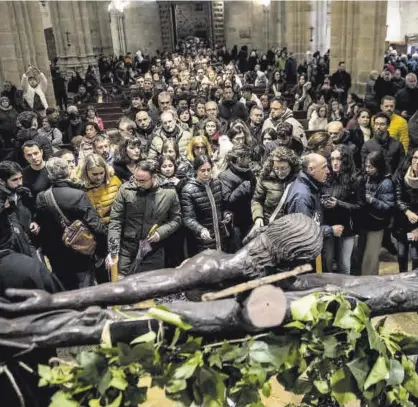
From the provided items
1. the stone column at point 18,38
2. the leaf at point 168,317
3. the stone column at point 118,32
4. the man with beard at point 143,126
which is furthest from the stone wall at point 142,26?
the leaf at point 168,317

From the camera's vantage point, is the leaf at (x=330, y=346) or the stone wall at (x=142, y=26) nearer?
the leaf at (x=330, y=346)

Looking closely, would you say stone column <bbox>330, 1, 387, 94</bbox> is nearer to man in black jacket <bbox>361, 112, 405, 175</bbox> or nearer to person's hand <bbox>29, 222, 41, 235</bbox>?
man in black jacket <bbox>361, 112, 405, 175</bbox>

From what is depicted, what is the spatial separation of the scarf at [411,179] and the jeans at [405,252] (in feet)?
1.92

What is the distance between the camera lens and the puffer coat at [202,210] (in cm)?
451

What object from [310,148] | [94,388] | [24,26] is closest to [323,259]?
[310,148]

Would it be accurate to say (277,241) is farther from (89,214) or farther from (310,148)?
(310,148)

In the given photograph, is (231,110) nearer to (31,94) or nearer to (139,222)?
(139,222)

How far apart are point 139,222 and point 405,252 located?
2738 mm

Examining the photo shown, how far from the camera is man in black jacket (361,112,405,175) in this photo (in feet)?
19.3

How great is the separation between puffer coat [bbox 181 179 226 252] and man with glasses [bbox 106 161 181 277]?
0.53ft

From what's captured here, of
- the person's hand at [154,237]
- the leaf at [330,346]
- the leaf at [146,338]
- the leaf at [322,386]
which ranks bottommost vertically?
the person's hand at [154,237]

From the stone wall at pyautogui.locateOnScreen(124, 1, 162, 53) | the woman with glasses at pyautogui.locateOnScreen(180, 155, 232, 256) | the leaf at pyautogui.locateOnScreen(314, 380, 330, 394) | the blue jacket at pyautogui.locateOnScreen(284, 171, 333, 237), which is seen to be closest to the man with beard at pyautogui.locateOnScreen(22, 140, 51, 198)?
the woman with glasses at pyautogui.locateOnScreen(180, 155, 232, 256)

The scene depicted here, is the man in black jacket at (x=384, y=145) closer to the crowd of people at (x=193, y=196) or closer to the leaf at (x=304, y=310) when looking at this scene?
the crowd of people at (x=193, y=196)

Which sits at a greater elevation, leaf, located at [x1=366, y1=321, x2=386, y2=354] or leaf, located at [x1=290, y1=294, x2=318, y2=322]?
leaf, located at [x1=290, y1=294, x2=318, y2=322]
